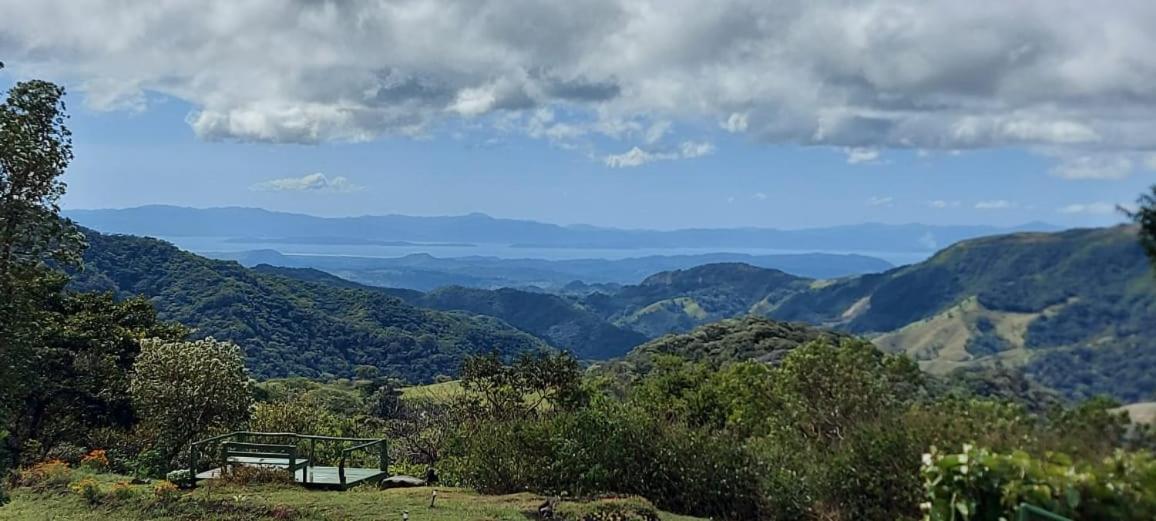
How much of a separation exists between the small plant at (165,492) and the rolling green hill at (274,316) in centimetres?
9974

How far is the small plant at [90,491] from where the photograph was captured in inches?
639

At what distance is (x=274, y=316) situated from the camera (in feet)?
457

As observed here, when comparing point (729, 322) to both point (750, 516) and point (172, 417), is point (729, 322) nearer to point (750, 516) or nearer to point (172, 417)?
point (172, 417)

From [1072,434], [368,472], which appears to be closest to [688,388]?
[368,472]

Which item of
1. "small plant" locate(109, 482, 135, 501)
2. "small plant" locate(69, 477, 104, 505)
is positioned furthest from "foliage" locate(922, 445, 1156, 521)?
"small plant" locate(69, 477, 104, 505)

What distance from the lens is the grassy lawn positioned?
13.9m

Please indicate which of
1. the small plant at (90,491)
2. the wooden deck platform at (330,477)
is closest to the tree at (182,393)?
the wooden deck platform at (330,477)

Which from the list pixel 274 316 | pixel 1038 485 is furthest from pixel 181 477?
pixel 274 316

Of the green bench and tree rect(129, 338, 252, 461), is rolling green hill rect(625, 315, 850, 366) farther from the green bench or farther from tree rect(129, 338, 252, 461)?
the green bench

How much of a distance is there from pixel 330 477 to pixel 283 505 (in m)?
3.68

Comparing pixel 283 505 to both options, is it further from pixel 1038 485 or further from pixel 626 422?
pixel 1038 485

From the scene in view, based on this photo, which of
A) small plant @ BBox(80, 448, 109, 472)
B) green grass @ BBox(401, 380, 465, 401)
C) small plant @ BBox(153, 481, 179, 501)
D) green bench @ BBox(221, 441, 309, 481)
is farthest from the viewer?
green grass @ BBox(401, 380, 465, 401)

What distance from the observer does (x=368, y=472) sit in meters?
19.0

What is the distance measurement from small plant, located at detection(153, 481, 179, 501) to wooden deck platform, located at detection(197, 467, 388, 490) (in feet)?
2.71
